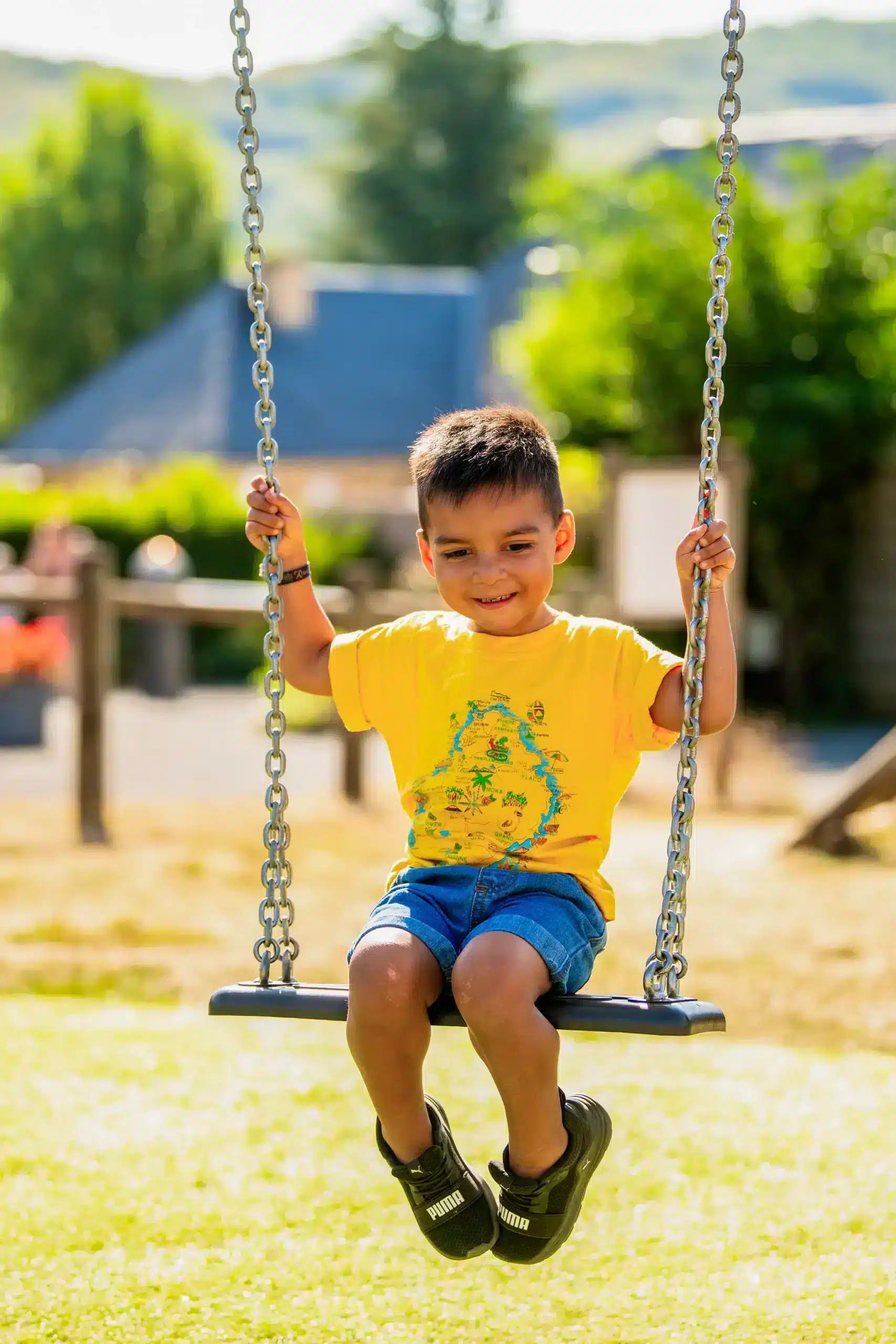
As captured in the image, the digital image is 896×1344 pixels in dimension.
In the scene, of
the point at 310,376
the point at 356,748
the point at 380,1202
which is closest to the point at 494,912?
the point at 380,1202

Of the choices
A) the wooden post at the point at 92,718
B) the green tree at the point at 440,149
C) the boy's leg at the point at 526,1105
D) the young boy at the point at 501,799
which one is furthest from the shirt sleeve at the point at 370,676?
the green tree at the point at 440,149

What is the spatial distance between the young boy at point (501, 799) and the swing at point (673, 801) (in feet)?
0.19

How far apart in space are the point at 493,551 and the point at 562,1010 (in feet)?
2.24

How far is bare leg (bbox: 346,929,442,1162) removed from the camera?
2537 millimetres

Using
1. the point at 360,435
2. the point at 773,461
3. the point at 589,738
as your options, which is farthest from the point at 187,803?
the point at 360,435

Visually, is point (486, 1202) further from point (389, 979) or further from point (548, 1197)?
point (389, 979)

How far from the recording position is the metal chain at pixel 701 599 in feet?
8.56

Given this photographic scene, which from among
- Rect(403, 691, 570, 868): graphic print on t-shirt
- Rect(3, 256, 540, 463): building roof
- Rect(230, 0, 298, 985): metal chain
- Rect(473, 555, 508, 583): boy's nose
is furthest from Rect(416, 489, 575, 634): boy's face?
Rect(3, 256, 540, 463): building roof

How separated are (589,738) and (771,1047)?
262cm

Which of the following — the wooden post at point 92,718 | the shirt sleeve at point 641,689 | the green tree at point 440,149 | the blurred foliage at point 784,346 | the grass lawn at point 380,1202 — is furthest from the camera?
the green tree at point 440,149

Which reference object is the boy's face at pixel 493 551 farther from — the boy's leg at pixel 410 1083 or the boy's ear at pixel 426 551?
the boy's leg at pixel 410 1083

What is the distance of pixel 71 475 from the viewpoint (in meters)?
31.6

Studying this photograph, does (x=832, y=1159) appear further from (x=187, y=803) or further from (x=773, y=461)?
(x=773, y=461)

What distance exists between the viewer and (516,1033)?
2.48 m
